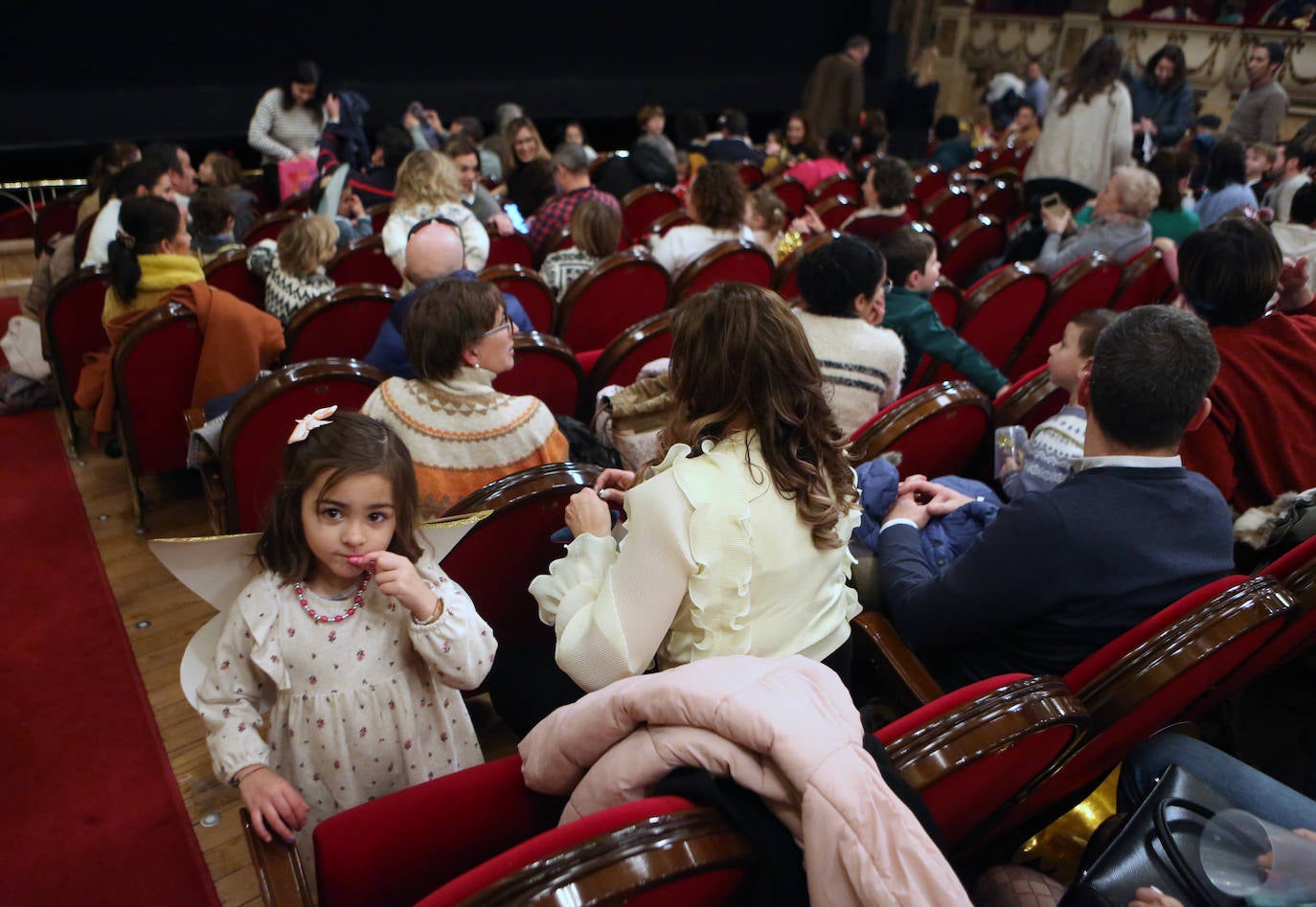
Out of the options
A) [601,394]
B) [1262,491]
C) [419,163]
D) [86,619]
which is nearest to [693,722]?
[601,394]

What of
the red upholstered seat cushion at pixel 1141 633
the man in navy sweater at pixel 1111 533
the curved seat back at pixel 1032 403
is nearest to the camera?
the red upholstered seat cushion at pixel 1141 633

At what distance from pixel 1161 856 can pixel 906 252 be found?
185cm

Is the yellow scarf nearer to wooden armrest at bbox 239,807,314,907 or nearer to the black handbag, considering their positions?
wooden armrest at bbox 239,807,314,907

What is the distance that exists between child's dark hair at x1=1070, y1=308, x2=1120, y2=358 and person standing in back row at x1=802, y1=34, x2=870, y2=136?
6.26 m

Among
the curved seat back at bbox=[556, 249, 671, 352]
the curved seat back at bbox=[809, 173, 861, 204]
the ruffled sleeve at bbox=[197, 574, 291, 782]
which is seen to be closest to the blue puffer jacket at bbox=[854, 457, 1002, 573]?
the ruffled sleeve at bbox=[197, 574, 291, 782]

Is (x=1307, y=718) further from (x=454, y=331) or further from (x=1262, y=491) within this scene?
(x=454, y=331)

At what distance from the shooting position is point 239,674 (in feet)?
3.86

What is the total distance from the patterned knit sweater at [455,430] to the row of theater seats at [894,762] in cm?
29

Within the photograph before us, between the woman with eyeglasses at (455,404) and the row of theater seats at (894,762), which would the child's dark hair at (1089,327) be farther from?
the woman with eyeglasses at (455,404)

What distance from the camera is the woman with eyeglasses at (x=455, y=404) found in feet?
5.36

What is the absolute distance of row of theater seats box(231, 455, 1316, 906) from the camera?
703 mm

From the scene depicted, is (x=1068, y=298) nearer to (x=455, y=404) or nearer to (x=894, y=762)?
(x=455, y=404)

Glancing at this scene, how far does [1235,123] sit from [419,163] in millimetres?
5162

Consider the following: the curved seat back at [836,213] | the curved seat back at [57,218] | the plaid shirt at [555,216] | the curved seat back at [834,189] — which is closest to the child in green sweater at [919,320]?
the plaid shirt at [555,216]
